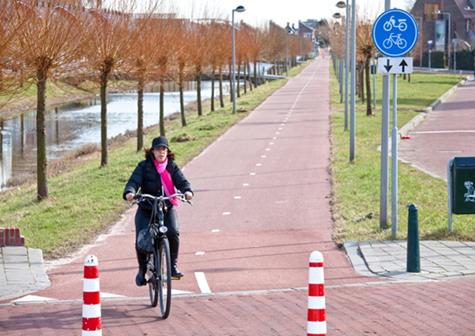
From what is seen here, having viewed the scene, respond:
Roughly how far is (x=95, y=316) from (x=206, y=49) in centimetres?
4325

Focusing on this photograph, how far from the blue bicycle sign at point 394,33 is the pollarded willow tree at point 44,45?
6479 mm

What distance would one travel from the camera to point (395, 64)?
13.1 meters

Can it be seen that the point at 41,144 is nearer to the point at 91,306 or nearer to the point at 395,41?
the point at 395,41

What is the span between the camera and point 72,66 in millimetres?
21141

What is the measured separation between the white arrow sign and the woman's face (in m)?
4.71

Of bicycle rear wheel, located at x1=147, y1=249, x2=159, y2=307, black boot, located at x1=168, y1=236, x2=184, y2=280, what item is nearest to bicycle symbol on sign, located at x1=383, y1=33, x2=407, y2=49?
black boot, located at x1=168, y1=236, x2=184, y2=280

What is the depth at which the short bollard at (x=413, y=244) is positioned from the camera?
35.2ft

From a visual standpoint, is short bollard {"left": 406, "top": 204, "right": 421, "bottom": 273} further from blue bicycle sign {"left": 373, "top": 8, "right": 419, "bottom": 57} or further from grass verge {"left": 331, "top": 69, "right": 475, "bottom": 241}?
blue bicycle sign {"left": 373, "top": 8, "right": 419, "bottom": 57}

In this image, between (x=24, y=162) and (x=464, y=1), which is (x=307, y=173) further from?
(x=464, y=1)

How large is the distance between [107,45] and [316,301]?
20.4m

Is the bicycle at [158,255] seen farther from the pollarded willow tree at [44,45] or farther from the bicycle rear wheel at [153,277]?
the pollarded willow tree at [44,45]

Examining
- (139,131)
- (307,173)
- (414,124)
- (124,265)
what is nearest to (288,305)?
(124,265)

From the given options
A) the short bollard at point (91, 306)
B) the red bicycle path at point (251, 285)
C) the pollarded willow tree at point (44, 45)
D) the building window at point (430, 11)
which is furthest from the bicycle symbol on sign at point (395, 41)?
the building window at point (430, 11)

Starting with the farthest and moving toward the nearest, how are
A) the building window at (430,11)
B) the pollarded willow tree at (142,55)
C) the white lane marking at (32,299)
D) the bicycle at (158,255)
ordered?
the building window at (430,11)
the pollarded willow tree at (142,55)
the white lane marking at (32,299)
the bicycle at (158,255)
